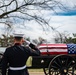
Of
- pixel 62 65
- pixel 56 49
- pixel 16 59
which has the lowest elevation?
pixel 62 65

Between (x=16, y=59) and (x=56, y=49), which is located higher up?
(x=16, y=59)

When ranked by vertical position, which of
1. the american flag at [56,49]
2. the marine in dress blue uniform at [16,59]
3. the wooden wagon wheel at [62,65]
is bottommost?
the wooden wagon wheel at [62,65]

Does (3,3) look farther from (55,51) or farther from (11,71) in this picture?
(11,71)

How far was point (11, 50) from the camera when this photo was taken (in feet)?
17.2

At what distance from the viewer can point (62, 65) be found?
998 cm

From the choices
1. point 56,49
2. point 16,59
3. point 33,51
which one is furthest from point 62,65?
point 16,59

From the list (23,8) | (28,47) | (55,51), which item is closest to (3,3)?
(23,8)

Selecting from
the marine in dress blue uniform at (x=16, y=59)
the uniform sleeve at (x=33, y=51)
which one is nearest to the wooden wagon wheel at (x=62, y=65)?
the uniform sleeve at (x=33, y=51)

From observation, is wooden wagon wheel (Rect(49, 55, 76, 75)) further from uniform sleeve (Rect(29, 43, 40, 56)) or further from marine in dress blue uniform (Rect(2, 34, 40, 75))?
marine in dress blue uniform (Rect(2, 34, 40, 75))

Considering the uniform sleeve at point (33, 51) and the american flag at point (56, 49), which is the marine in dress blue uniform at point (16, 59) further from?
the american flag at point (56, 49)

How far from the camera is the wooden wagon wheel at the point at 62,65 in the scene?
384 inches

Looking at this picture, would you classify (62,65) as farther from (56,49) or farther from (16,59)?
(16,59)

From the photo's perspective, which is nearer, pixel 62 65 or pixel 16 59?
pixel 16 59

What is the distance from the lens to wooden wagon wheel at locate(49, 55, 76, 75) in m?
9.77
